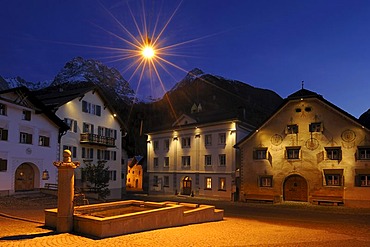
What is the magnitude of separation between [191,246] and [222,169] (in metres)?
31.0

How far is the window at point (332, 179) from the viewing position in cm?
3288

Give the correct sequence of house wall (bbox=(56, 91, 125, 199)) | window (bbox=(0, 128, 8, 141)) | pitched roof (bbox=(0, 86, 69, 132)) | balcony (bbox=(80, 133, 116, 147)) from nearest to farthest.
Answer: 1. window (bbox=(0, 128, 8, 141))
2. pitched roof (bbox=(0, 86, 69, 132))
3. house wall (bbox=(56, 91, 125, 199))
4. balcony (bbox=(80, 133, 116, 147))

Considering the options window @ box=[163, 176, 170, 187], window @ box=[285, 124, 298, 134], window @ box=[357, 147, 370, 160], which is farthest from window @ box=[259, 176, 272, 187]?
window @ box=[163, 176, 170, 187]

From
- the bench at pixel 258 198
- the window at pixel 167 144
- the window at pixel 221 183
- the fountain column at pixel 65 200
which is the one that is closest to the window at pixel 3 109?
the fountain column at pixel 65 200

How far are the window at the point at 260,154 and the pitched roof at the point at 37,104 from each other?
62.0ft

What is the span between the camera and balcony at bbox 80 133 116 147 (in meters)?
39.9

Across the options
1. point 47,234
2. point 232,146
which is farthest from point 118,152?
point 47,234

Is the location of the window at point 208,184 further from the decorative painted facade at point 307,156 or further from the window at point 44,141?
the window at point 44,141

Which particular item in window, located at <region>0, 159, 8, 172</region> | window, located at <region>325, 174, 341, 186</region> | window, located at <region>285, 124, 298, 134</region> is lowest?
window, located at <region>325, 174, 341, 186</region>

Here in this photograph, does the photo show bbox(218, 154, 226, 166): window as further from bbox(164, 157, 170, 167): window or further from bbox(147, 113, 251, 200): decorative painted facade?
bbox(164, 157, 170, 167): window

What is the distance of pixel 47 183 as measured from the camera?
34312mm

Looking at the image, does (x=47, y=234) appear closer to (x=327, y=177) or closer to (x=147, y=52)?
(x=147, y=52)

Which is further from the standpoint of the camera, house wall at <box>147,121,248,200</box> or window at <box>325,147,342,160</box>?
house wall at <box>147,121,248,200</box>

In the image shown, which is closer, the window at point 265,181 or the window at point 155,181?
the window at point 265,181
